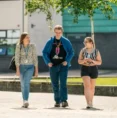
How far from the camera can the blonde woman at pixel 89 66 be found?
1069 cm

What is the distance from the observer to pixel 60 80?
1077cm

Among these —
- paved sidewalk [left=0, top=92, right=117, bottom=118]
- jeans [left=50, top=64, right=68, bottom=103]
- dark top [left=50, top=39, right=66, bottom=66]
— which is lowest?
paved sidewalk [left=0, top=92, right=117, bottom=118]

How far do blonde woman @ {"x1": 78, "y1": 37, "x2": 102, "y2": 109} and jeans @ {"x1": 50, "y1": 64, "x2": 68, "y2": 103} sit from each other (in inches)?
15.0

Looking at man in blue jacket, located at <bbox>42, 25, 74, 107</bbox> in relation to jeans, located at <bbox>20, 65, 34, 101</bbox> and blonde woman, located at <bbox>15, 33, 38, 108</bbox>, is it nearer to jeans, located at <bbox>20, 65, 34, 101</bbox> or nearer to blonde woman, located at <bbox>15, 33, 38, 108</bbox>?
blonde woman, located at <bbox>15, 33, 38, 108</bbox>

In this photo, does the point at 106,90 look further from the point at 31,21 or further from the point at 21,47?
the point at 31,21

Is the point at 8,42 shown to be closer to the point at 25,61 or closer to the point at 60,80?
the point at 25,61

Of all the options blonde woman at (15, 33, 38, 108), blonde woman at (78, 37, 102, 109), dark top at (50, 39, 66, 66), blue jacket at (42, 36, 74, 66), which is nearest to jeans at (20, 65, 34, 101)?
blonde woman at (15, 33, 38, 108)

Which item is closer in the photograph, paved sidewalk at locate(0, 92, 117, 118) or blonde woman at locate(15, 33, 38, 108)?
paved sidewalk at locate(0, 92, 117, 118)

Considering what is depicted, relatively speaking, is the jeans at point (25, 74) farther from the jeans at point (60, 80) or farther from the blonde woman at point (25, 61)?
the jeans at point (60, 80)

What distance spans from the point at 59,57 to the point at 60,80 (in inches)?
19.7

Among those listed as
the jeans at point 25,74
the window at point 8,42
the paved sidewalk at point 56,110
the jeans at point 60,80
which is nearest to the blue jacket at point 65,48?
the jeans at point 60,80

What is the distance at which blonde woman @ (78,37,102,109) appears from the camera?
10688 millimetres

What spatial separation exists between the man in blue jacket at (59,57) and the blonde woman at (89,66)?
1.02 ft

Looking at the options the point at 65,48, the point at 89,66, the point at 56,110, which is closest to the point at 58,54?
the point at 65,48
